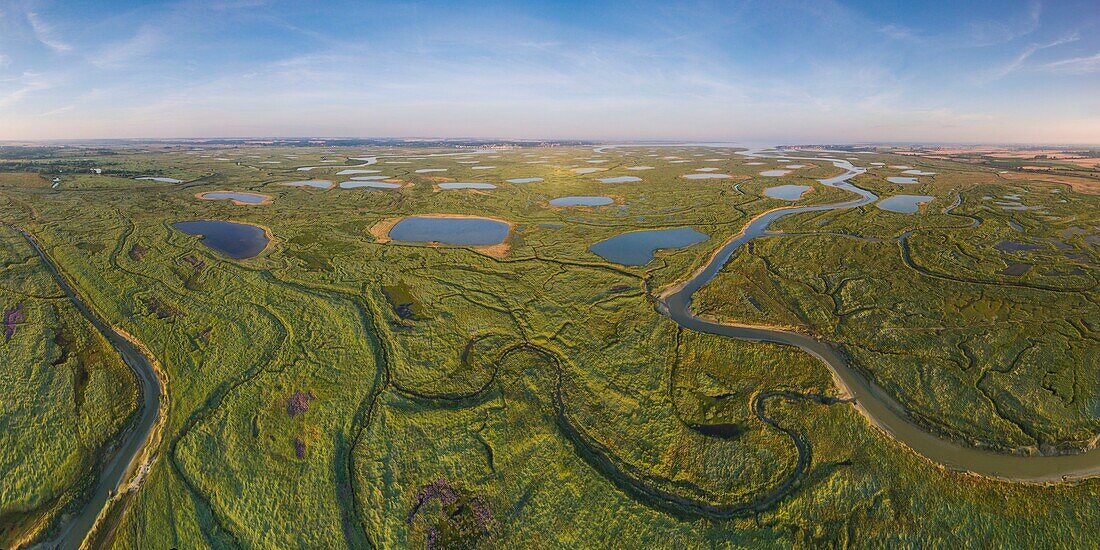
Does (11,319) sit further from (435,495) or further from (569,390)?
(569,390)

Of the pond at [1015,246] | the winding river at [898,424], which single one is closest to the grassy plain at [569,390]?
the winding river at [898,424]

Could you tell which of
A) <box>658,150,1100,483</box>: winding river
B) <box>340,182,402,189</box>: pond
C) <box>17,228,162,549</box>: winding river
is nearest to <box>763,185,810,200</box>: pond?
<box>658,150,1100,483</box>: winding river

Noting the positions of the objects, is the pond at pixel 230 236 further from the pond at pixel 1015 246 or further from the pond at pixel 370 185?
the pond at pixel 1015 246

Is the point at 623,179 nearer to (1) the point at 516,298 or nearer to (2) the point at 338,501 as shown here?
(1) the point at 516,298

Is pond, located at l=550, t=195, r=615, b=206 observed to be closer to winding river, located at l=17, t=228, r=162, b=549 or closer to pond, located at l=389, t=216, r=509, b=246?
pond, located at l=389, t=216, r=509, b=246

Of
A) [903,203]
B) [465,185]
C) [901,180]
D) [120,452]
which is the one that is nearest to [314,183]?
[465,185]

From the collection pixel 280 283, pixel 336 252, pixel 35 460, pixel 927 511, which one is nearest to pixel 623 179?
pixel 336 252
